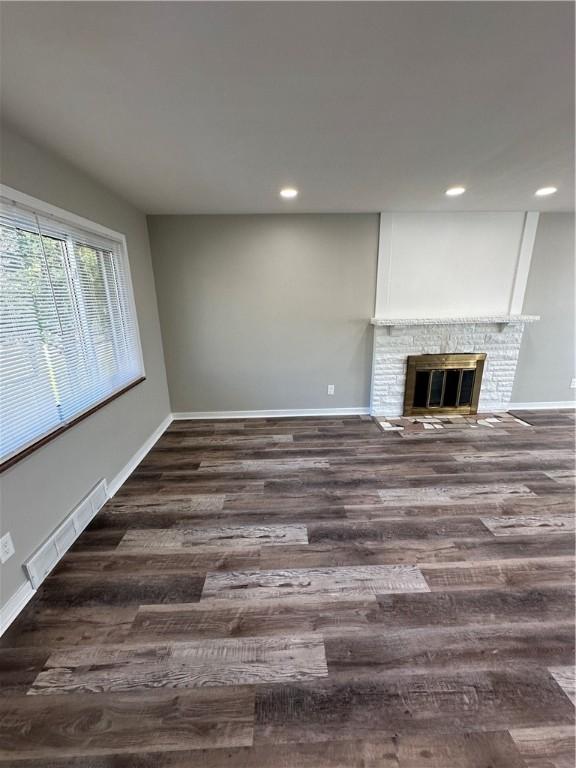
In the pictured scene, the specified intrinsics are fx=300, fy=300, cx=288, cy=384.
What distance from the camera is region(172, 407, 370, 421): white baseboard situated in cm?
380

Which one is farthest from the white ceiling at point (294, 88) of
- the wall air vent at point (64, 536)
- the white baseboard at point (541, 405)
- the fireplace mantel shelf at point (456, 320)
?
the white baseboard at point (541, 405)

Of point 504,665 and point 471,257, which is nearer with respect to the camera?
point 504,665

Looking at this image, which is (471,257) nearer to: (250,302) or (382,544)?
(250,302)

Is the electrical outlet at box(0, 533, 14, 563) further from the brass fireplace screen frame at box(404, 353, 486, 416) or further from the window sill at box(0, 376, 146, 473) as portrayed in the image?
the brass fireplace screen frame at box(404, 353, 486, 416)

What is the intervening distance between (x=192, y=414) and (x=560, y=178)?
414 cm

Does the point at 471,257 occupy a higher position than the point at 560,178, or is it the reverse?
the point at 560,178

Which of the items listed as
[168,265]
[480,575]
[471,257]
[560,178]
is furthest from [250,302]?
[480,575]

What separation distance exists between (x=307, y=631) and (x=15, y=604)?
1.42m

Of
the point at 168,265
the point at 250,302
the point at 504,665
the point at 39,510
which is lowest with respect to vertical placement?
the point at 504,665

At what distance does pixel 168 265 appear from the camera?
333 cm

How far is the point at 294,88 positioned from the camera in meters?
1.27

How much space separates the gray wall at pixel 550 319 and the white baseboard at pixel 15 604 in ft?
16.1

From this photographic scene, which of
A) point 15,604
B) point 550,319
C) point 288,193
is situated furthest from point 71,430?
point 550,319

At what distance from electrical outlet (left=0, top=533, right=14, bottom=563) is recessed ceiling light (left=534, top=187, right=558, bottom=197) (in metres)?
4.38
